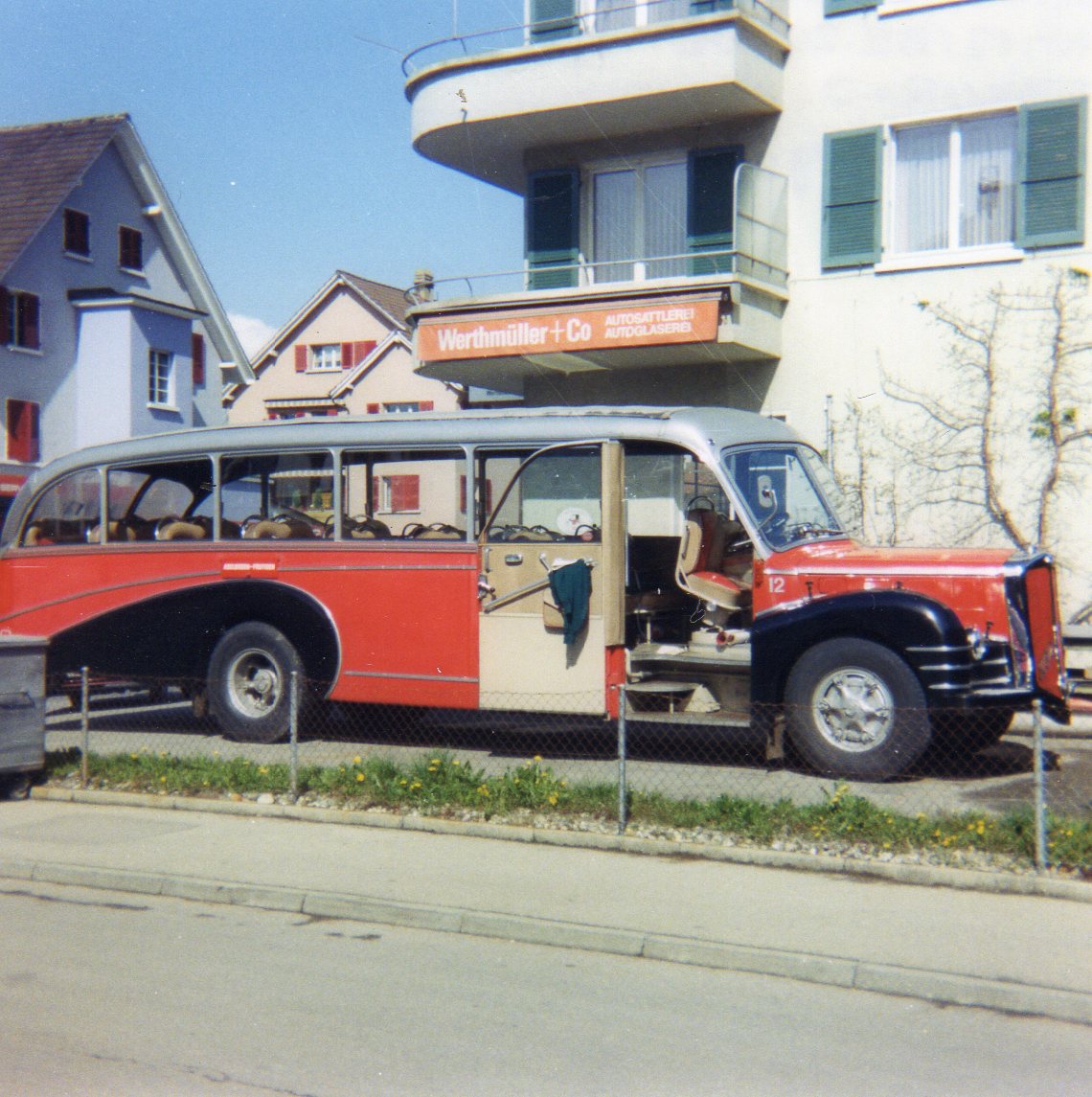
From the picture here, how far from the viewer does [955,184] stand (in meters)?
17.4

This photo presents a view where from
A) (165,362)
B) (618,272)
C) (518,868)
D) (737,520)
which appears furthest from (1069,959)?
(165,362)

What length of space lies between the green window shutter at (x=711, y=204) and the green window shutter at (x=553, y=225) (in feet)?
5.77

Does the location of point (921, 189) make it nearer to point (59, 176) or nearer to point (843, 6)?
point (843, 6)

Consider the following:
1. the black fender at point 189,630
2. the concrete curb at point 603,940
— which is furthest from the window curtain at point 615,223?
the concrete curb at point 603,940

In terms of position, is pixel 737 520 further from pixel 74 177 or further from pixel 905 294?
pixel 74 177

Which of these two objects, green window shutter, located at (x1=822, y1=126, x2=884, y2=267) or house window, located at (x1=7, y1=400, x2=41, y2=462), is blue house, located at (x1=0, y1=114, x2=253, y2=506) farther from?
green window shutter, located at (x1=822, y1=126, x2=884, y2=267)

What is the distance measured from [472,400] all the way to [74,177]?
21.7 metres

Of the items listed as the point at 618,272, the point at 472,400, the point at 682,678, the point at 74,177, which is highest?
the point at 74,177

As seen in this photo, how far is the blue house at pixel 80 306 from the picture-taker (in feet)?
120

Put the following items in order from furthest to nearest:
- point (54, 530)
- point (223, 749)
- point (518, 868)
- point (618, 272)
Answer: point (618, 272), point (54, 530), point (223, 749), point (518, 868)

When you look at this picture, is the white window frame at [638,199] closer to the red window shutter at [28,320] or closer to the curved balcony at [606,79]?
the curved balcony at [606,79]

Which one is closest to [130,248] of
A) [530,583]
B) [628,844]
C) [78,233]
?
[78,233]

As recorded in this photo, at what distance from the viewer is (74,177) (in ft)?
125

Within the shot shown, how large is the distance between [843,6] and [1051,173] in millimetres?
3501
